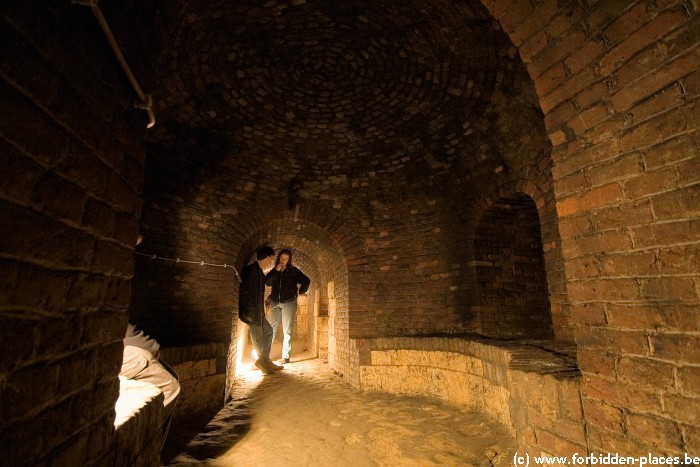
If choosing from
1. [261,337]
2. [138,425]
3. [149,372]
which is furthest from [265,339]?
[138,425]

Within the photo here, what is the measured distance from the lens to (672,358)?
1.34m

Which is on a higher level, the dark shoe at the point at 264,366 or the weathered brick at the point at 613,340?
the weathered brick at the point at 613,340

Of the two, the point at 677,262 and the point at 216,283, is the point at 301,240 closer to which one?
the point at 216,283

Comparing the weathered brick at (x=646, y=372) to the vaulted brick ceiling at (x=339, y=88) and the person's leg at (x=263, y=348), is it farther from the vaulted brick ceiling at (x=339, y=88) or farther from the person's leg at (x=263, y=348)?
the person's leg at (x=263, y=348)

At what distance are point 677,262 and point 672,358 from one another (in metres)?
0.39

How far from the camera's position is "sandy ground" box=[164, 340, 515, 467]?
2857mm

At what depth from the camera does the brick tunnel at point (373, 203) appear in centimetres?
101

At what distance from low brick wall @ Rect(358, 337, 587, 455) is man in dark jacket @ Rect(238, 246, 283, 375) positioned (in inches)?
83.6

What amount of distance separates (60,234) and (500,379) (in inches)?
148

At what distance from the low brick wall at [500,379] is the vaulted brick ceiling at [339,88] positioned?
2.75 meters

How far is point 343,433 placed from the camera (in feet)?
11.2

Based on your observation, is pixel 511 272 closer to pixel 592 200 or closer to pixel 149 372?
pixel 592 200

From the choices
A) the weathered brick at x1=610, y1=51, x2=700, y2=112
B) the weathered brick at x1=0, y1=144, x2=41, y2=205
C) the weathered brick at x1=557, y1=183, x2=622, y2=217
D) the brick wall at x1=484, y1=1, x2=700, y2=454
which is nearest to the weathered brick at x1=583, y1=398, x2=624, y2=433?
the brick wall at x1=484, y1=1, x2=700, y2=454

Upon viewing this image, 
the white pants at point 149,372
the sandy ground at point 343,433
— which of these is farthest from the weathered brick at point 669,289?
the white pants at point 149,372
